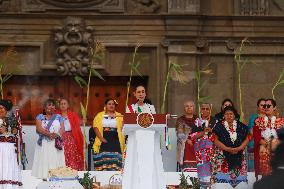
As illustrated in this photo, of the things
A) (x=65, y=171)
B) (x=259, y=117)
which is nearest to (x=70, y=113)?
(x=65, y=171)

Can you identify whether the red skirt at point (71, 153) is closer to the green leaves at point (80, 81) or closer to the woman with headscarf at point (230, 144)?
the woman with headscarf at point (230, 144)

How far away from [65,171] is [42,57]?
7678mm

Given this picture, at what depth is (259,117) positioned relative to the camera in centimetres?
1370

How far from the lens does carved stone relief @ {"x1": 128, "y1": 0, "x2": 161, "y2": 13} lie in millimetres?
19703

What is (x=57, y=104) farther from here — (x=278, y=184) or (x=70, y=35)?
(x=278, y=184)

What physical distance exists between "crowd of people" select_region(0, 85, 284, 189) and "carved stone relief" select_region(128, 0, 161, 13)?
18.6ft

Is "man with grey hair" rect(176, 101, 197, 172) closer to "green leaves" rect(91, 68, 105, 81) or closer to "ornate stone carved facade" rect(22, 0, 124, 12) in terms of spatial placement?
"green leaves" rect(91, 68, 105, 81)

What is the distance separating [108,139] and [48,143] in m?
1.07

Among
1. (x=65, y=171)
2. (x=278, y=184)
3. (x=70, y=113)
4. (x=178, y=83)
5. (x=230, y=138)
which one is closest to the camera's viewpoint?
(x=278, y=184)

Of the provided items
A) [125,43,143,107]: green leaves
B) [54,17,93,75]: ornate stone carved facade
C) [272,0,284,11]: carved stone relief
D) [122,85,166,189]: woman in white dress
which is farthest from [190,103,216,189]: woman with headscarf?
[272,0,284,11]: carved stone relief

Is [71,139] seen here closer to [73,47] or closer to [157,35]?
[73,47]

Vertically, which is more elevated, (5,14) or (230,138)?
(5,14)

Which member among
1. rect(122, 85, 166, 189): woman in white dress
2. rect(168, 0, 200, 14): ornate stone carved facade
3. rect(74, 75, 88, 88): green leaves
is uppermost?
rect(168, 0, 200, 14): ornate stone carved facade

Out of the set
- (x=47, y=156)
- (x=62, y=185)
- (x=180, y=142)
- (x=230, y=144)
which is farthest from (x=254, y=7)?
(x=62, y=185)
